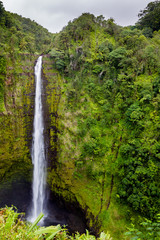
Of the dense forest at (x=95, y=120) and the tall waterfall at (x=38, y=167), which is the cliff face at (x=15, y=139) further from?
the tall waterfall at (x=38, y=167)

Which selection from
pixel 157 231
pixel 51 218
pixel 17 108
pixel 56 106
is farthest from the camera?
pixel 56 106

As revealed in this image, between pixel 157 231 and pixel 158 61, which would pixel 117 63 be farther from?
pixel 157 231

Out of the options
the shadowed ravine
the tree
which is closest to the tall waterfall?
the shadowed ravine

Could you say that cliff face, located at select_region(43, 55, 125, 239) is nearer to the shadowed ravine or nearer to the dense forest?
the dense forest

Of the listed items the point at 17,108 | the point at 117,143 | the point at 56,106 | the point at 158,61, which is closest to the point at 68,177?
the point at 117,143

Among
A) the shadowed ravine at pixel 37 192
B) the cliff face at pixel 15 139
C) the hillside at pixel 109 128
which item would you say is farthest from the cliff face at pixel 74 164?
the cliff face at pixel 15 139

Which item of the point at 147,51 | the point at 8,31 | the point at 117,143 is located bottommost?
the point at 117,143
